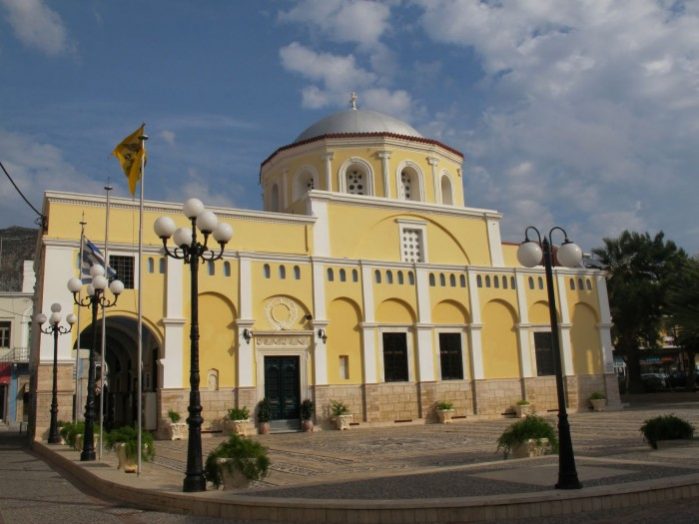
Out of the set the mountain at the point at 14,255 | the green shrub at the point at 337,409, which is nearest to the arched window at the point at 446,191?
the green shrub at the point at 337,409

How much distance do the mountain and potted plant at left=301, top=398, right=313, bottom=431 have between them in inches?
1272

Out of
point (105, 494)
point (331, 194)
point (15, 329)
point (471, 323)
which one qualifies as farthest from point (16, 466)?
point (15, 329)

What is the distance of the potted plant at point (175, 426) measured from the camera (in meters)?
22.1

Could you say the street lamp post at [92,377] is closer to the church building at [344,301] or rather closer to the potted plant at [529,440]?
the church building at [344,301]

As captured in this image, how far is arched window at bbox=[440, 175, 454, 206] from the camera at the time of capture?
32.6 meters

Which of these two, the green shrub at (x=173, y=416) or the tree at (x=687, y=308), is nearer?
the tree at (x=687, y=308)

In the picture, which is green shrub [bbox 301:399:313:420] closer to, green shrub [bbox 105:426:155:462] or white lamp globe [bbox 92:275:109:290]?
white lamp globe [bbox 92:275:109:290]

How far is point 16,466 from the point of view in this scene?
625 inches

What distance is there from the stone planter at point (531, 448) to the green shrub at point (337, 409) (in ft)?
41.7

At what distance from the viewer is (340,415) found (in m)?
25.1

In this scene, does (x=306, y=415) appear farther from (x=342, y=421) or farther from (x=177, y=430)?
(x=177, y=430)

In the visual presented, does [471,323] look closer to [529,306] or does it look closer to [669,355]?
[529,306]

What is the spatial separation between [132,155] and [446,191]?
2001cm

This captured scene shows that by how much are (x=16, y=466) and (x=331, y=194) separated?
51.7 ft
